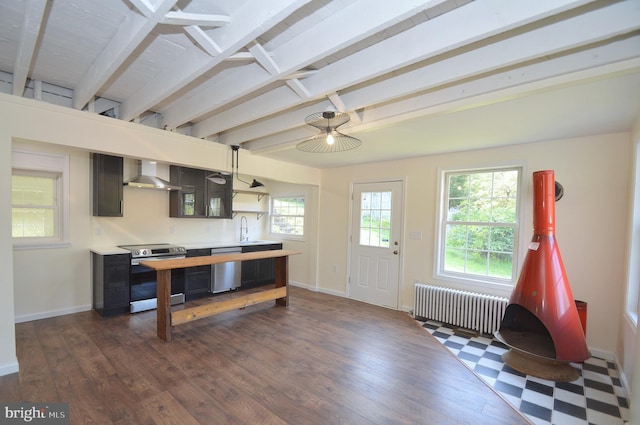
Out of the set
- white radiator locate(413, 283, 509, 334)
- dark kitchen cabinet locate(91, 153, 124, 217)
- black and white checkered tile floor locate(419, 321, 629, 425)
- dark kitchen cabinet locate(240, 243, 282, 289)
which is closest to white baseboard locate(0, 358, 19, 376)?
dark kitchen cabinet locate(91, 153, 124, 217)

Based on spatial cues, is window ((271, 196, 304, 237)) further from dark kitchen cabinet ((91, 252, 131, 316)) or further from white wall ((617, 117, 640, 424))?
white wall ((617, 117, 640, 424))

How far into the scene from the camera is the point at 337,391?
2307mm

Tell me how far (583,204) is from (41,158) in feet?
20.3

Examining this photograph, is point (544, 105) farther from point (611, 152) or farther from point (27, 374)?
point (27, 374)

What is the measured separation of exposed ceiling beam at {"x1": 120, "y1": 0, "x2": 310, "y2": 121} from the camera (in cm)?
141

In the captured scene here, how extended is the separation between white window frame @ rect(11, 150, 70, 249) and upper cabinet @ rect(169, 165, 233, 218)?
128cm

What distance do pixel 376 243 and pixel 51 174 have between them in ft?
14.9

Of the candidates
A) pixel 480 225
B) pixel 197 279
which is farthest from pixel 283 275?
pixel 480 225

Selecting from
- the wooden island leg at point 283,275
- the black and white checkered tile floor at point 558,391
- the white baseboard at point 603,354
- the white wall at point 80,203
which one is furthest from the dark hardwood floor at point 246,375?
the white baseboard at point 603,354

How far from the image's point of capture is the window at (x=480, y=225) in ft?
11.7

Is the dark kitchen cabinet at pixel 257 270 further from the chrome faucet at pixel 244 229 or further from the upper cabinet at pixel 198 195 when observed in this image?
the upper cabinet at pixel 198 195

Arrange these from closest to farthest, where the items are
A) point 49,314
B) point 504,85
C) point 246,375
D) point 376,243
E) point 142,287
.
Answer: point 504,85
point 246,375
point 49,314
point 142,287
point 376,243

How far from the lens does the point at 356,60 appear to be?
1.97 m

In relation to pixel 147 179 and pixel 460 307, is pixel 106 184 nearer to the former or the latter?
pixel 147 179
